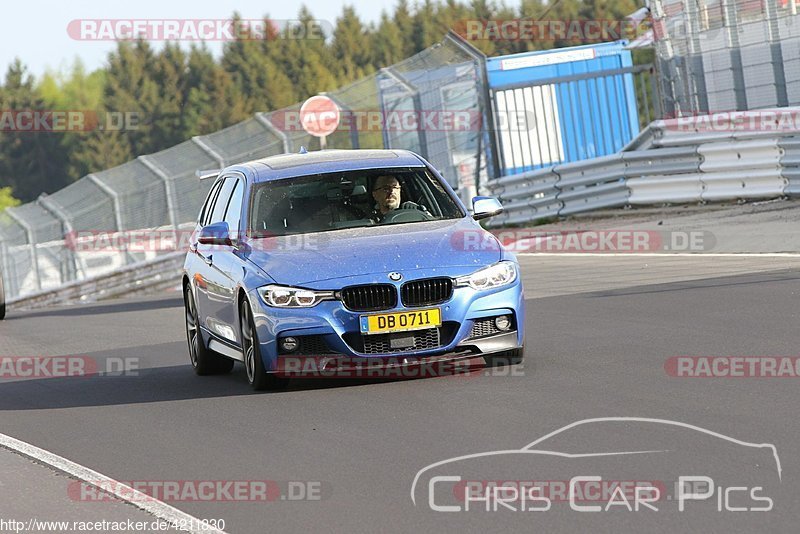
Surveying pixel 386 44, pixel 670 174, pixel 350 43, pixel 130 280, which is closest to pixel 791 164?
pixel 670 174

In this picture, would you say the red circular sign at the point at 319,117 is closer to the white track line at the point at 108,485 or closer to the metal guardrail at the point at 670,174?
the metal guardrail at the point at 670,174

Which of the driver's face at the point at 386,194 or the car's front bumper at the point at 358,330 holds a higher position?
the driver's face at the point at 386,194

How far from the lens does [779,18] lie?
22219mm

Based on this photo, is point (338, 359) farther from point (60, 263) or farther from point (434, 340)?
point (60, 263)

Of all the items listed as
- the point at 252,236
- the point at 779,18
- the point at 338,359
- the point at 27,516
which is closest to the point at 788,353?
the point at 338,359

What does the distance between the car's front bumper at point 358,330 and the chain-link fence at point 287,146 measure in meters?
18.3

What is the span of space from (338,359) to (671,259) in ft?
29.5

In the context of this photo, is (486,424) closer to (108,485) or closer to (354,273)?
(354,273)

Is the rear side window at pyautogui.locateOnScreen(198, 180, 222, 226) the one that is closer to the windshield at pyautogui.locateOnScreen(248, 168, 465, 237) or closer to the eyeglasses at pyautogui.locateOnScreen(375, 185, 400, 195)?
the windshield at pyautogui.locateOnScreen(248, 168, 465, 237)

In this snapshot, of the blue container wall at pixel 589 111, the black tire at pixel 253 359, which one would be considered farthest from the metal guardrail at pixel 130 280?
the black tire at pixel 253 359

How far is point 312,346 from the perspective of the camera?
360 inches

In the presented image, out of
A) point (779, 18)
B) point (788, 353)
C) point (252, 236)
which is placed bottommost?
point (788, 353)

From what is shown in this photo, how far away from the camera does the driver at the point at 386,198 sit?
10.3 meters

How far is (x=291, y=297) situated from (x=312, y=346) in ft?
1.06
